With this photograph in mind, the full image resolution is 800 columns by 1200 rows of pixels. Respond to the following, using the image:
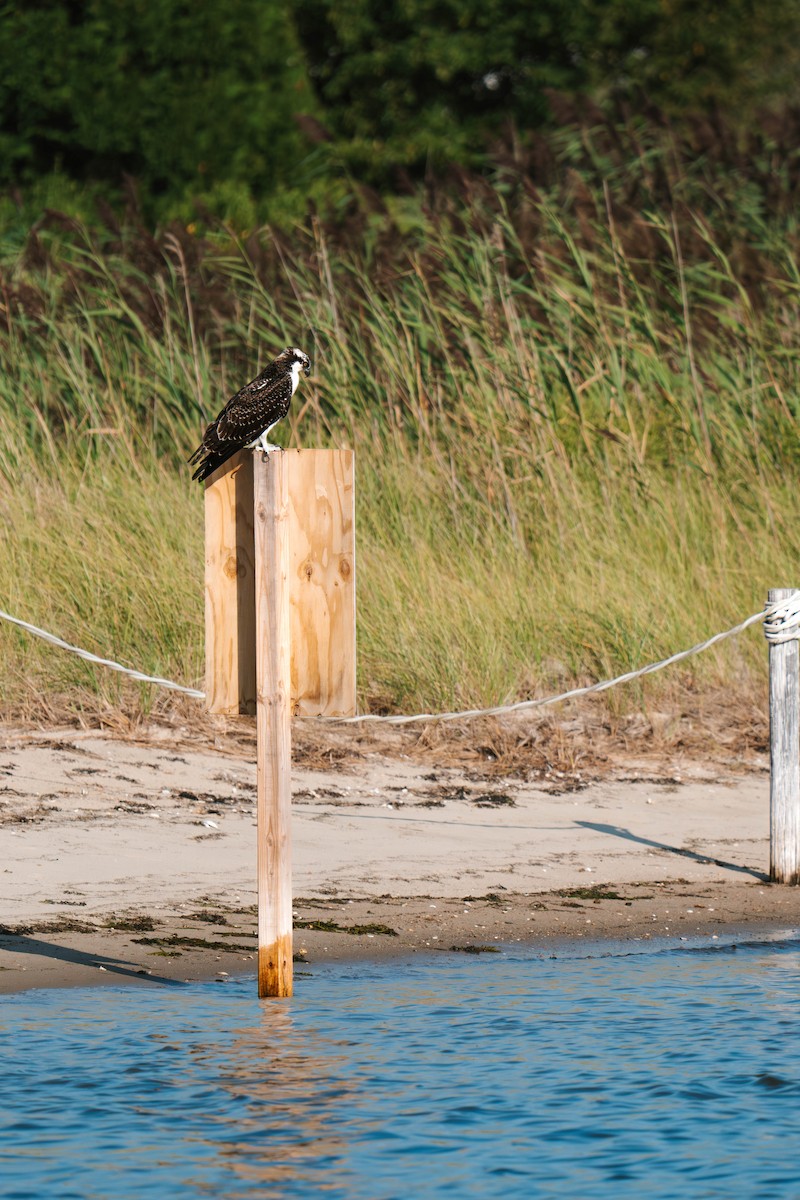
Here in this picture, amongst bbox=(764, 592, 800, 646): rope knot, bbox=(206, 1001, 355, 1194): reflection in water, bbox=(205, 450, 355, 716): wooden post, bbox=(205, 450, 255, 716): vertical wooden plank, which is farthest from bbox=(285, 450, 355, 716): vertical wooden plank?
bbox=(764, 592, 800, 646): rope knot

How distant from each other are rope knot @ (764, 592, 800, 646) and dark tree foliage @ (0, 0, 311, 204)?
16.7 metres

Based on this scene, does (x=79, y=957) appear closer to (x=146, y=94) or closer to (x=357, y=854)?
(x=357, y=854)

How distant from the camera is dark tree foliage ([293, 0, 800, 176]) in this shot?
91.9ft

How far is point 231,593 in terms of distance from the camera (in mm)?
5109

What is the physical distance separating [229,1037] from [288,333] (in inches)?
271

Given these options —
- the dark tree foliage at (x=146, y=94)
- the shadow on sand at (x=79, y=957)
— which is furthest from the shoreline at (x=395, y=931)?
the dark tree foliage at (x=146, y=94)

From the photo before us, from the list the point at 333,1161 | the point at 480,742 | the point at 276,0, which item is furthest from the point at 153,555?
the point at 276,0

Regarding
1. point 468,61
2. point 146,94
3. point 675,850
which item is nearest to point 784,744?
point 675,850

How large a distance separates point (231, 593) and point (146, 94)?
1895 cm

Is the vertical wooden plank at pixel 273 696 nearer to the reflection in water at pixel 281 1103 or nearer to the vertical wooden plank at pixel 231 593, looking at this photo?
the vertical wooden plank at pixel 231 593

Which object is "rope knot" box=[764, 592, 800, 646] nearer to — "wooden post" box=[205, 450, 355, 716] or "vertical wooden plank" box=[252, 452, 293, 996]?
"wooden post" box=[205, 450, 355, 716]

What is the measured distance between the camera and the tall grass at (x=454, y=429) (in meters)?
8.83

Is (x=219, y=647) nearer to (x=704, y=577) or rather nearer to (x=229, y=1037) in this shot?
(x=229, y=1037)

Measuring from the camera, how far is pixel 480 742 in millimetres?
8273
